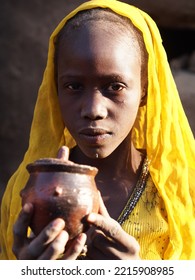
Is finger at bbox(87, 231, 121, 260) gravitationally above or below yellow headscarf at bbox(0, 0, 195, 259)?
below

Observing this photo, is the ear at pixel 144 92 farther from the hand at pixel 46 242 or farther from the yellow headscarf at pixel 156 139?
the hand at pixel 46 242

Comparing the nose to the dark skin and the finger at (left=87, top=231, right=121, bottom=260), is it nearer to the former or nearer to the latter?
the dark skin

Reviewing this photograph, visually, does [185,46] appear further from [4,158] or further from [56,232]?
[56,232]

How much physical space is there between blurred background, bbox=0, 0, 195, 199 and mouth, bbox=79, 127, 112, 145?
8.06 ft

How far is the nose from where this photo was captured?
321cm

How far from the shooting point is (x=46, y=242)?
2742mm

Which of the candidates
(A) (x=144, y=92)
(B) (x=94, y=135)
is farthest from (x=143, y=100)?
(B) (x=94, y=135)

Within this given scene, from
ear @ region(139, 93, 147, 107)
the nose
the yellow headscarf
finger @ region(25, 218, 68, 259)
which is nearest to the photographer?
finger @ region(25, 218, 68, 259)

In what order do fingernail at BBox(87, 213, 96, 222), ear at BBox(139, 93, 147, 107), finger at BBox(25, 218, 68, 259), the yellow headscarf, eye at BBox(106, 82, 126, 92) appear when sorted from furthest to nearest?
ear at BBox(139, 93, 147, 107) < the yellow headscarf < eye at BBox(106, 82, 126, 92) < fingernail at BBox(87, 213, 96, 222) < finger at BBox(25, 218, 68, 259)

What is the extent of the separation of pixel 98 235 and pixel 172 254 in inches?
22.5

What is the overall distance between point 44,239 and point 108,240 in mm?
304

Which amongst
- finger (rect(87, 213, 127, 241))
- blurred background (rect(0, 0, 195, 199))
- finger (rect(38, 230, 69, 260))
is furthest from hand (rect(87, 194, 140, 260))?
blurred background (rect(0, 0, 195, 199))

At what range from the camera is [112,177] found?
3650 mm

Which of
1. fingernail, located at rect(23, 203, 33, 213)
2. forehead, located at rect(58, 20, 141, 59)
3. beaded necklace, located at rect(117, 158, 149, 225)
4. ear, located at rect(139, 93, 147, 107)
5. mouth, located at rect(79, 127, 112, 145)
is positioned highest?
forehead, located at rect(58, 20, 141, 59)
